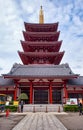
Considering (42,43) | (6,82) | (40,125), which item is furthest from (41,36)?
(40,125)

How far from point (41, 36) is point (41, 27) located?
230cm

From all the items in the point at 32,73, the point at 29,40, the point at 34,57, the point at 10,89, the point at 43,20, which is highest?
the point at 43,20

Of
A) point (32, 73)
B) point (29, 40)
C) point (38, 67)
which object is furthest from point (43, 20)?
point (32, 73)

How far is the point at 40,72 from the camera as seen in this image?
37.4 m

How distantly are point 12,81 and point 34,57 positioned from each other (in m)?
9.29

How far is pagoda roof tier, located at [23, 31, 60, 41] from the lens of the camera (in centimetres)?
4715

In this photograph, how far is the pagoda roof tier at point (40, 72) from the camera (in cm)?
3438

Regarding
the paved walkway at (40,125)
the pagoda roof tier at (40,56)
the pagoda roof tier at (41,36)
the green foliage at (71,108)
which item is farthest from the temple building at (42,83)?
the paved walkway at (40,125)

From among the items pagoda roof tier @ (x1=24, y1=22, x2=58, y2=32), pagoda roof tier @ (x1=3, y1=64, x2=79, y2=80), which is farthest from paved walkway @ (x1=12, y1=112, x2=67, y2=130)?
pagoda roof tier @ (x1=24, y1=22, x2=58, y2=32)

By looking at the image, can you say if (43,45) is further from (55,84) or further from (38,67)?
(55,84)

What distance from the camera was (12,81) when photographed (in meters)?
38.1

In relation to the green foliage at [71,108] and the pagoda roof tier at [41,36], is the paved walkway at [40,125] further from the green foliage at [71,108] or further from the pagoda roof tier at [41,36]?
the pagoda roof tier at [41,36]

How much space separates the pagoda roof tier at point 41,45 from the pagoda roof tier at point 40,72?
6.66m

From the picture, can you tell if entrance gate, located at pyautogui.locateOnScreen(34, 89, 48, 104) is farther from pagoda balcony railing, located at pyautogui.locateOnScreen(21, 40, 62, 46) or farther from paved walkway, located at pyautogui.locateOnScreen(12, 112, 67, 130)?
paved walkway, located at pyautogui.locateOnScreen(12, 112, 67, 130)
